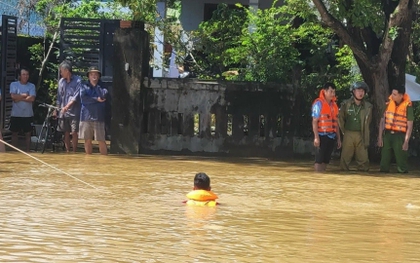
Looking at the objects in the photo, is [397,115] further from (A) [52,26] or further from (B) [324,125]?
(A) [52,26]

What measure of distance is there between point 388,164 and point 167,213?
676 cm

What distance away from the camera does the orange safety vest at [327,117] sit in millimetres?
15039

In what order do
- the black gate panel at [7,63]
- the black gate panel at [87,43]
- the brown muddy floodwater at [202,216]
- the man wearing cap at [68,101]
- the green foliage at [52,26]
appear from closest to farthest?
the brown muddy floodwater at [202,216]
the man wearing cap at [68,101]
the black gate panel at [87,43]
the black gate panel at [7,63]
the green foliage at [52,26]

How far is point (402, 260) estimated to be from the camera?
7543 millimetres

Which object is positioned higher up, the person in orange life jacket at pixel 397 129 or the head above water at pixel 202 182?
the person in orange life jacket at pixel 397 129

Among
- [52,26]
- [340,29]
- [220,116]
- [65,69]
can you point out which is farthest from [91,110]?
[52,26]

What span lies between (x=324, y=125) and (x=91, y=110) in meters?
4.44

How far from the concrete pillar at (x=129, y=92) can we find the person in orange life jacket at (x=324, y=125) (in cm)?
383

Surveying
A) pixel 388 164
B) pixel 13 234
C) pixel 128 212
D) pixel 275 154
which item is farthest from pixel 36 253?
pixel 275 154

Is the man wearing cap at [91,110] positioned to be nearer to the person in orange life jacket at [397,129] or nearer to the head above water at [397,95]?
the person in orange life jacket at [397,129]

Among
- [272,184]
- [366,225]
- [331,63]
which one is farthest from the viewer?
[331,63]

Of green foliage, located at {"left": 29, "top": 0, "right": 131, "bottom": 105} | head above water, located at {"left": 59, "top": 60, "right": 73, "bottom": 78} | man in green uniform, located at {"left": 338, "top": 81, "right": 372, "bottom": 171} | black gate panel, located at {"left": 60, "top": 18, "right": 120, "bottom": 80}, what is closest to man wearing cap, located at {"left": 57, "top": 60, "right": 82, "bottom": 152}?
head above water, located at {"left": 59, "top": 60, "right": 73, "bottom": 78}

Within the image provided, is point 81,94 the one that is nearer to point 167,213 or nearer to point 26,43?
point 26,43

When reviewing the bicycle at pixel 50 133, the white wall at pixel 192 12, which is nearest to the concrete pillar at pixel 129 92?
the bicycle at pixel 50 133
